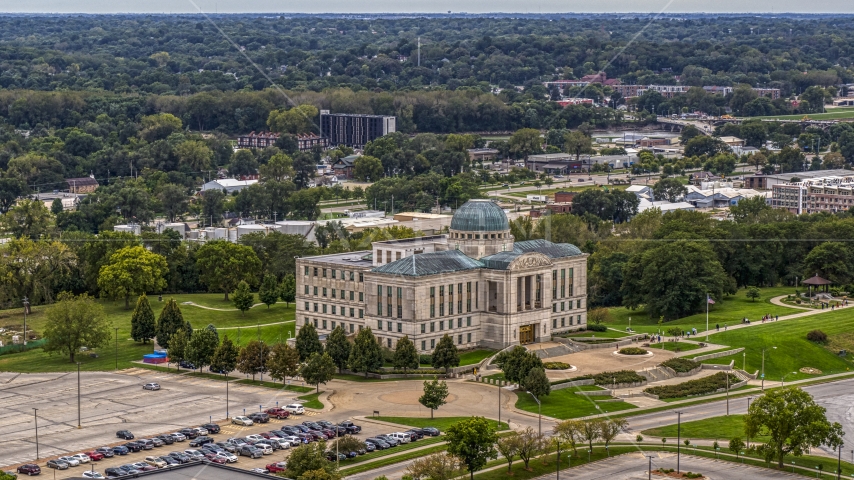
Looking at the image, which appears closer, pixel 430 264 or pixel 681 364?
pixel 681 364

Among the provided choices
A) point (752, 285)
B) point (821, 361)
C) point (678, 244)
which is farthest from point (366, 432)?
point (752, 285)

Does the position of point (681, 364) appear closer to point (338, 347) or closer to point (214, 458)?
point (338, 347)

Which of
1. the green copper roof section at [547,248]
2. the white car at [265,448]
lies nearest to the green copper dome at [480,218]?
the green copper roof section at [547,248]

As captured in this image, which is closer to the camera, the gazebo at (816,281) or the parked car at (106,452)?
the parked car at (106,452)

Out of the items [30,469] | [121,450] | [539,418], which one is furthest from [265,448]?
[539,418]

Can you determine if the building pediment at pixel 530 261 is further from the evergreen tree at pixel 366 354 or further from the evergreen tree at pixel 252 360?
the evergreen tree at pixel 252 360

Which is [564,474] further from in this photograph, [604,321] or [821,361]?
[604,321]
